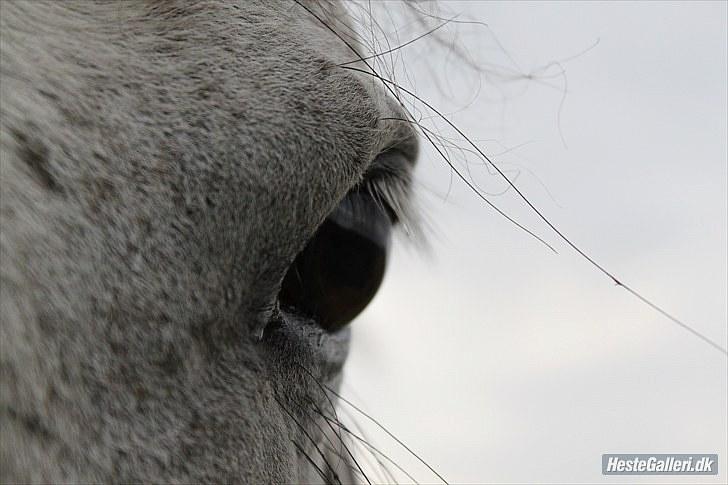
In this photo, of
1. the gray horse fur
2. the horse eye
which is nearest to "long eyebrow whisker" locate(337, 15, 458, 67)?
the gray horse fur

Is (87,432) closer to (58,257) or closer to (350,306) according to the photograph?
(58,257)

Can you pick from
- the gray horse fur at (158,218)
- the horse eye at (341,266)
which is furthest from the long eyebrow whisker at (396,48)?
the horse eye at (341,266)

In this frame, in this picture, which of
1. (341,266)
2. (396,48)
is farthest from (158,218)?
(396,48)

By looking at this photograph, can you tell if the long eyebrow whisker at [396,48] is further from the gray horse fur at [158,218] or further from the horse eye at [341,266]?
the horse eye at [341,266]

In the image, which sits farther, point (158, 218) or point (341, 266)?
point (341, 266)

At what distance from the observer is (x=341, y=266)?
115cm

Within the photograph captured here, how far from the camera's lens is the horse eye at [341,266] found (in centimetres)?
109

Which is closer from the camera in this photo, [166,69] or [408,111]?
[166,69]

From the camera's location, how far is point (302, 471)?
107 cm

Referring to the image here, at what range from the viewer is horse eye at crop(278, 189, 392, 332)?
109 centimetres

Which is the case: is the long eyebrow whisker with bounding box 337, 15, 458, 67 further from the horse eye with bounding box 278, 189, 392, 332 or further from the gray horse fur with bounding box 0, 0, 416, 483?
the horse eye with bounding box 278, 189, 392, 332

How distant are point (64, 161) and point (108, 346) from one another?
0.18 m

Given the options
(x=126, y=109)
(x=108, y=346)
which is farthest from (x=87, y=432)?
(x=126, y=109)

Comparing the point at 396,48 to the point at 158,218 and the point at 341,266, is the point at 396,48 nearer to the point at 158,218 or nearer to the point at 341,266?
the point at 341,266
